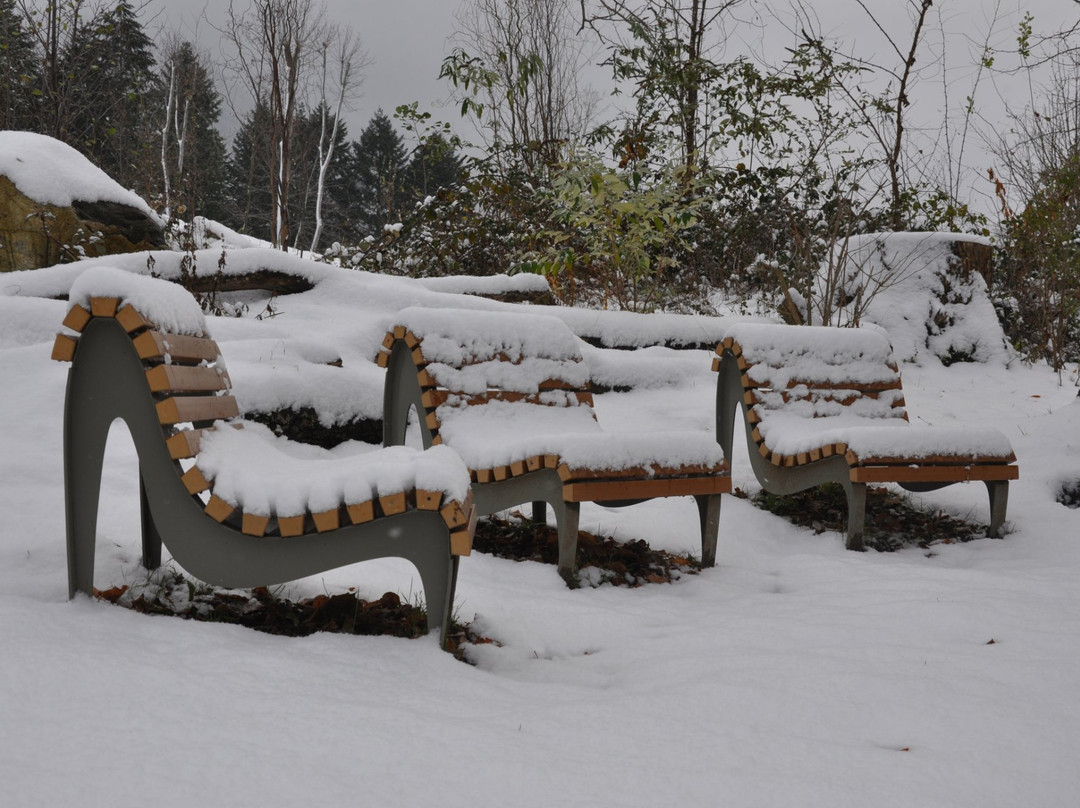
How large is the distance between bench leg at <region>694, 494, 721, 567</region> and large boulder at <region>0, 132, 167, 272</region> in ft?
20.0

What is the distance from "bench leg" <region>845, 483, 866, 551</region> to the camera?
157 inches

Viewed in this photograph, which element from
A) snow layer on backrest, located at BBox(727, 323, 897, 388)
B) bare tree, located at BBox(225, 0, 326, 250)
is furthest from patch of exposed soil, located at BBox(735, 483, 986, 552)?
bare tree, located at BBox(225, 0, 326, 250)

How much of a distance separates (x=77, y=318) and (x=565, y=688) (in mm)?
1685

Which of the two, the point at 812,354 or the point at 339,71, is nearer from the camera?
the point at 812,354

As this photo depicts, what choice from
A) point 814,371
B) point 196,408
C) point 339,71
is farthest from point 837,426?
point 339,71

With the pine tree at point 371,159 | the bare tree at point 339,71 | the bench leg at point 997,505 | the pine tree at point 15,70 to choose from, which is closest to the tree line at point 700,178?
the pine tree at point 15,70

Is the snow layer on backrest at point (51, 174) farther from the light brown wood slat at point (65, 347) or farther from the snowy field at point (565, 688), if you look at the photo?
the light brown wood slat at point (65, 347)

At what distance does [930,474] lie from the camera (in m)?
4.04

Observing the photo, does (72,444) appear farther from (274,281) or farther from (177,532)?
(274,281)

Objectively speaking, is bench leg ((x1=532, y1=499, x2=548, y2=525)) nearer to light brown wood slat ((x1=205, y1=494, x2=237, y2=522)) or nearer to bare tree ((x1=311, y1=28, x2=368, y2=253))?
light brown wood slat ((x1=205, y1=494, x2=237, y2=522))

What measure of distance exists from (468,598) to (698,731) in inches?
48.9

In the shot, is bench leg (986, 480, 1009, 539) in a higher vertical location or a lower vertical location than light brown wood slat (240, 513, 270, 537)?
lower

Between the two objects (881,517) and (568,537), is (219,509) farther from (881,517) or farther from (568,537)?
(881,517)

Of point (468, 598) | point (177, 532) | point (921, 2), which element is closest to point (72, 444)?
point (177, 532)
